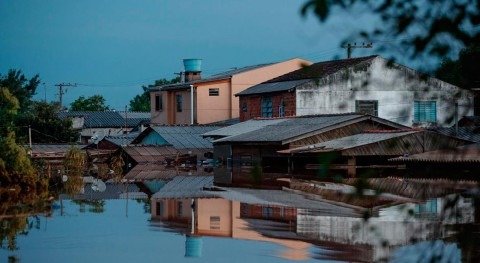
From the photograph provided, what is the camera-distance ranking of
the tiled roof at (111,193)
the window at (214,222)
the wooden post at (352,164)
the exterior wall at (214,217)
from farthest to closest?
the wooden post at (352,164) < the tiled roof at (111,193) < the window at (214,222) < the exterior wall at (214,217)

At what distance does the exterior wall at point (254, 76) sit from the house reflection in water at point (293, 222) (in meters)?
28.1

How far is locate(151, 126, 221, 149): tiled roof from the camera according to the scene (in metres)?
48.0

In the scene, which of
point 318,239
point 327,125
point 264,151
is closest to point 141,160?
point 264,151

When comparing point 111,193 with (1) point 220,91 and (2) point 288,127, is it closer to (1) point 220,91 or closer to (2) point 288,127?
(2) point 288,127

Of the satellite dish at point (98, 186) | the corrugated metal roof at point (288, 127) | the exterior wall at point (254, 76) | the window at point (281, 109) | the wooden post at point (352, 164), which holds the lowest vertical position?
the satellite dish at point (98, 186)

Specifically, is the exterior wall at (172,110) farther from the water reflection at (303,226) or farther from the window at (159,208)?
the water reflection at (303,226)

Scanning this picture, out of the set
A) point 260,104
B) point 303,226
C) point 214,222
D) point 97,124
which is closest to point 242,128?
point 260,104

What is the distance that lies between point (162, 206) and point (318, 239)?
827 cm

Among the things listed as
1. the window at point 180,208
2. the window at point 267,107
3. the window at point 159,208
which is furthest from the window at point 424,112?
the window at point 159,208

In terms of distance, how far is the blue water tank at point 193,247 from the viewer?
1473 centimetres

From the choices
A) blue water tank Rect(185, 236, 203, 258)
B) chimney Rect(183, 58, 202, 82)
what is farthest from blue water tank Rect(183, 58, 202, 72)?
blue water tank Rect(185, 236, 203, 258)

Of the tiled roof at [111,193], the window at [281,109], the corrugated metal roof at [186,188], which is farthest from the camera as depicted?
the window at [281,109]

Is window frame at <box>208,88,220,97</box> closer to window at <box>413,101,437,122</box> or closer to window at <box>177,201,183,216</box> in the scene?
window at <box>413,101,437,122</box>

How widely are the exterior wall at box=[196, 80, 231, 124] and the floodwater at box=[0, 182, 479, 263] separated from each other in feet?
100
